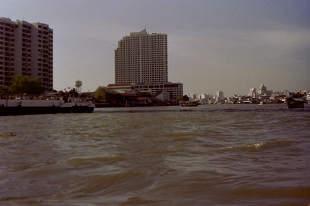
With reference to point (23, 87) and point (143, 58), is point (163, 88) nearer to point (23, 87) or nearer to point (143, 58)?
point (143, 58)

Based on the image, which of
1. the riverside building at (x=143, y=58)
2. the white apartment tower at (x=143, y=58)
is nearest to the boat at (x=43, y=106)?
the riverside building at (x=143, y=58)

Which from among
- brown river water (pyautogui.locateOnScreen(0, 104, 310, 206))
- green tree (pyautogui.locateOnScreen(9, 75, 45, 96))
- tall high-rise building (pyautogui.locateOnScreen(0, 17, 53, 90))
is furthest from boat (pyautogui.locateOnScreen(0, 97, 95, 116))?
brown river water (pyautogui.locateOnScreen(0, 104, 310, 206))

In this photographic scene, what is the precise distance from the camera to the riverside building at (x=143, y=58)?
169 metres

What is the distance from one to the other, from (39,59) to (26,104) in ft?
142

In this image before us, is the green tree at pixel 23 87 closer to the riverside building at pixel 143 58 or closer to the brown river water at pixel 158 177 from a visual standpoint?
the brown river water at pixel 158 177

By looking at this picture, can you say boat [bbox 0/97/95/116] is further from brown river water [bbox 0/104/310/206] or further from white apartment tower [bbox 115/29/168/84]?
white apartment tower [bbox 115/29/168/84]

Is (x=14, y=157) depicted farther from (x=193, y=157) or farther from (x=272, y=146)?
(x=272, y=146)

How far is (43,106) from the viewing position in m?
47.7

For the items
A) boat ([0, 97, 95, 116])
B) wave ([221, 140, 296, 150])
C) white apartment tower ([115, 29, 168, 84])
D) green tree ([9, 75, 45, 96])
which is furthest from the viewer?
white apartment tower ([115, 29, 168, 84])

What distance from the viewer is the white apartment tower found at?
169 meters

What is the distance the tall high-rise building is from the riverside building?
84.1 metres

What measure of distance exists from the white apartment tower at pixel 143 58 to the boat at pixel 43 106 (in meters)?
116

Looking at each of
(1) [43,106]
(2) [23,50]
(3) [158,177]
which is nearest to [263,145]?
(3) [158,177]

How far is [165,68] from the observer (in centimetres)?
17112
